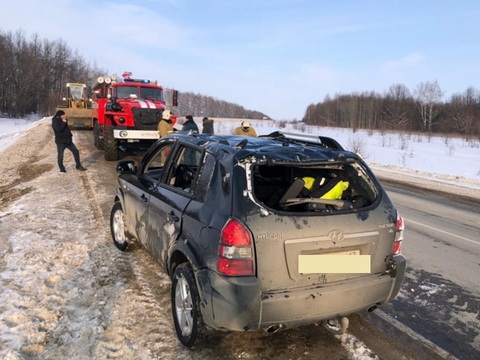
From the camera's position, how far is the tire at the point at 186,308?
9.33ft

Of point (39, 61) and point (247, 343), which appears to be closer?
point (247, 343)

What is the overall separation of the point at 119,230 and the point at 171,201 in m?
1.95

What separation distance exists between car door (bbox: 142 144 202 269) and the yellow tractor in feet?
55.6

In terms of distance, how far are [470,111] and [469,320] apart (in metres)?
77.3

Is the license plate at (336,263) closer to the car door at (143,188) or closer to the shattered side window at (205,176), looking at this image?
the shattered side window at (205,176)

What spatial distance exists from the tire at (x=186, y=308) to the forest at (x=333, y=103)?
50.5m

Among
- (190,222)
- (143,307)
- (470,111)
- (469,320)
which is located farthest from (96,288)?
(470,111)

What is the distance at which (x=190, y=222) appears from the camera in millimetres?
3006

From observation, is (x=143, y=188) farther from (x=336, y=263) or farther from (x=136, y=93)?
(x=136, y=93)

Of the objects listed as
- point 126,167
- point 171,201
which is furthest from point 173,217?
point 126,167

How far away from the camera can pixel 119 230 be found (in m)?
5.05

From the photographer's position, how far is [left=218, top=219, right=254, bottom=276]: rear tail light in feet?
8.45

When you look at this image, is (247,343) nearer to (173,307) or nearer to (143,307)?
(173,307)

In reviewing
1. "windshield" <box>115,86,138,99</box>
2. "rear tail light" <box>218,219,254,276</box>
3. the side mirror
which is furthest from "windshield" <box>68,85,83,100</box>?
"rear tail light" <box>218,219,254,276</box>
